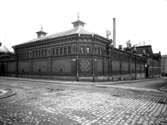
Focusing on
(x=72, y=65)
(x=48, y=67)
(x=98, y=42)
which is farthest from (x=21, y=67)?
(x=98, y=42)

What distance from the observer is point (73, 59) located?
899 inches

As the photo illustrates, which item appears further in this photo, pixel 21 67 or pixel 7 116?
pixel 21 67

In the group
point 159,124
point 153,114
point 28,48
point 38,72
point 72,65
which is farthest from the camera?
point 28,48

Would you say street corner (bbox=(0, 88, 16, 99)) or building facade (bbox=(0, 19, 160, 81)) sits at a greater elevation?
building facade (bbox=(0, 19, 160, 81))

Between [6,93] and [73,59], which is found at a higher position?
[73,59]

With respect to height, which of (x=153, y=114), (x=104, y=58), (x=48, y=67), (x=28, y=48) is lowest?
(x=153, y=114)

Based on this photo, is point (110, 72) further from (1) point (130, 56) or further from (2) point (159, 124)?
(2) point (159, 124)

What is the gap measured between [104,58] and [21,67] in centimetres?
2297

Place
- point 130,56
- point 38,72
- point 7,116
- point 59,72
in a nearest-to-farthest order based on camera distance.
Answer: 1. point 7,116
2. point 59,72
3. point 38,72
4. point 130,56

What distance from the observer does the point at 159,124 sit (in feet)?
13.9

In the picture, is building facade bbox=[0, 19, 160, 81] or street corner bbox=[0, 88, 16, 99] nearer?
street corner bbox=[0, 88, 16, 99]

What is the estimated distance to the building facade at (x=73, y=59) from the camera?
74.8 ft

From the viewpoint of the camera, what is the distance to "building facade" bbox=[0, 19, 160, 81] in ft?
74.8

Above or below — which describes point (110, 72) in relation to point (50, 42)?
below
